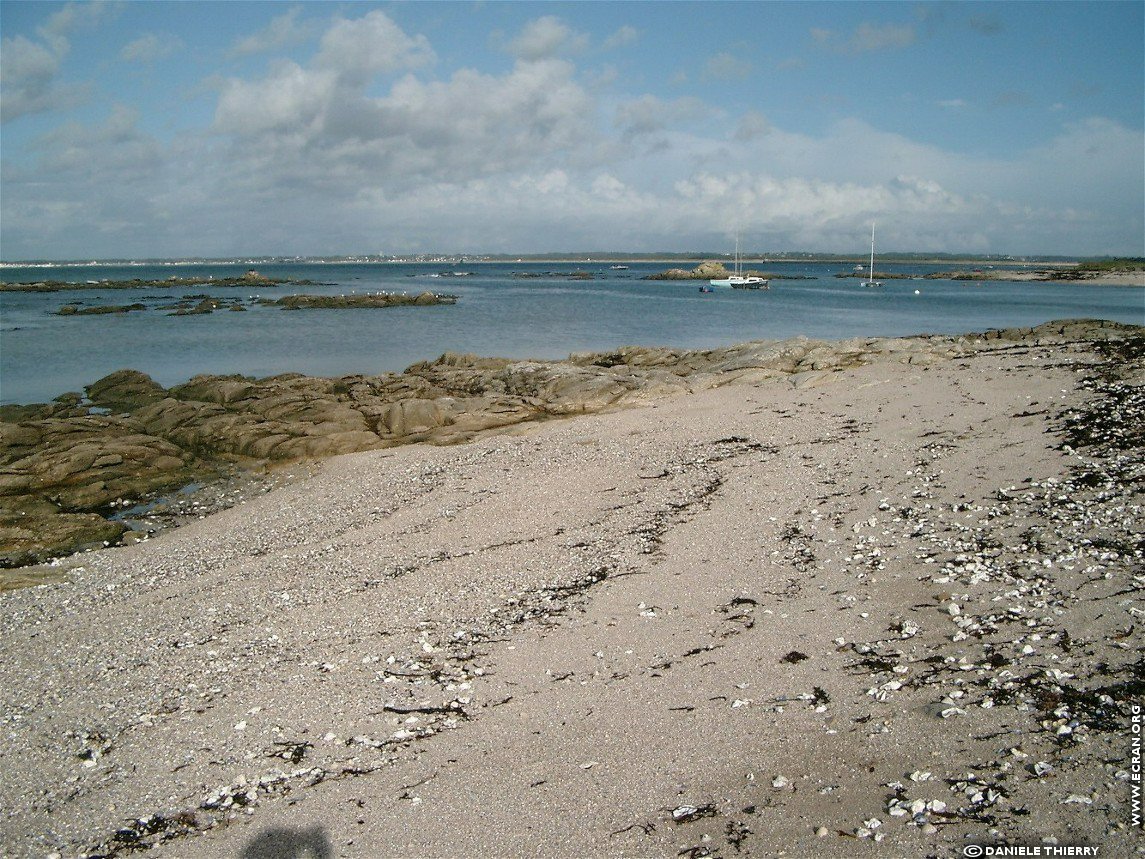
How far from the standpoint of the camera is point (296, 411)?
25.6 metres

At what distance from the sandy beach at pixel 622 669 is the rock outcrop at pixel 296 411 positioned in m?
4.35

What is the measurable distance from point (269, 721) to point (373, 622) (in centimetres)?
237

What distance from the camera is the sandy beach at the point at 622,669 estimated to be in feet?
19.4

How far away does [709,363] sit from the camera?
→ 104 ft

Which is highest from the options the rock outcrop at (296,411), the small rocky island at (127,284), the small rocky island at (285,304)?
the small rocky island at (127,284)

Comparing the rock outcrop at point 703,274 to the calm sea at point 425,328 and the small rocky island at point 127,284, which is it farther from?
the small rocky island at point 127,284

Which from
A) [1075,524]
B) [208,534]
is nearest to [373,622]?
[208,534]

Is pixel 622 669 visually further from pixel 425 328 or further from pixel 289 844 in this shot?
pixel 425 328

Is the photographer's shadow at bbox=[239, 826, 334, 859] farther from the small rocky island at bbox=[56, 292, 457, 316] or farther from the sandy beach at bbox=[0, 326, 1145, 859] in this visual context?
the small rocky island at bbox=[56, 292, 457, 316]

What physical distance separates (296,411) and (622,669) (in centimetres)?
2027

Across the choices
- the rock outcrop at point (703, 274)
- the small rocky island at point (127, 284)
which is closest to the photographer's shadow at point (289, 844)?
the small rocky island at point (127, 284)

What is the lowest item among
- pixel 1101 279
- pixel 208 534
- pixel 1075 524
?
pixel 208 534

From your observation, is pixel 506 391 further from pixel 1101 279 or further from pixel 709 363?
pixel 1101 279

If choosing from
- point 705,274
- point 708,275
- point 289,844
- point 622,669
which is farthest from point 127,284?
point 289,844
